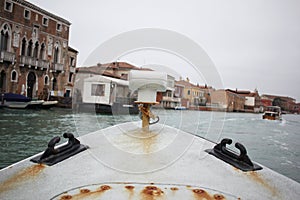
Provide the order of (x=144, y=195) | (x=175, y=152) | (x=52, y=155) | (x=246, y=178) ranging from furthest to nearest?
(x=175, y=152) → (x=52, y=155) → (x=246, y=178) → (x=144, y=195)

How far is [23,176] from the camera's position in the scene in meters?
1.05

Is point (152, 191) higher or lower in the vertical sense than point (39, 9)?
lower

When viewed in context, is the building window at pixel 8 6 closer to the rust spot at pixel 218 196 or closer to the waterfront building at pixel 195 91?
the waterfront building at pixel 195 91

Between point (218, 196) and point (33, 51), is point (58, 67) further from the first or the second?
point (218, 196)

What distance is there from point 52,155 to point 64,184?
0.33m

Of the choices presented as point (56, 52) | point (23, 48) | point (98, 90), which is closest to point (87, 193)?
point (98, 90)

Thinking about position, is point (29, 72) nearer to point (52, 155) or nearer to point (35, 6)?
point (35, 6)

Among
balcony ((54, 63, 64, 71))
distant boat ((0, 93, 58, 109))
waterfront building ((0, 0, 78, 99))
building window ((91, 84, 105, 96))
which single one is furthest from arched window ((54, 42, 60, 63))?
building window ((91, 84, 105, 96))

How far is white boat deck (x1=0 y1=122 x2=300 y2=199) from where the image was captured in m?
0.91

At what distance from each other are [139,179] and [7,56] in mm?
18330

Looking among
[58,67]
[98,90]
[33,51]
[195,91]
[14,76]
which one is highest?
[33,51]

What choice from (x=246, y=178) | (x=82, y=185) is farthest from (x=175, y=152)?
(x=82, y=185)

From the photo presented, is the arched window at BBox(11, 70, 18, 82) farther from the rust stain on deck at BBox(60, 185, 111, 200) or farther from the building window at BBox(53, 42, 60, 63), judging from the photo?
the rust stain on deck at BBox(60, 185, 111, 200)

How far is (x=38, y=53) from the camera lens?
18.9 m
